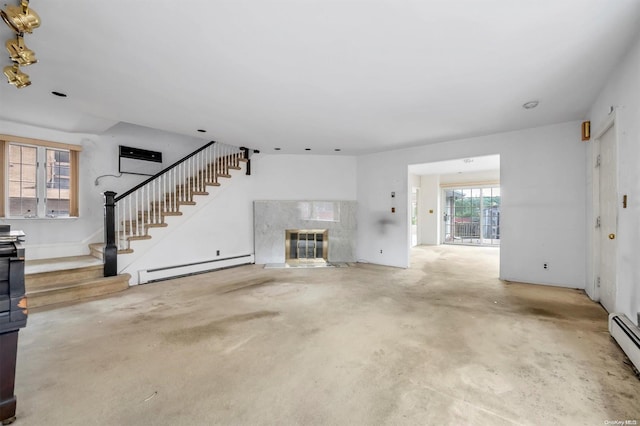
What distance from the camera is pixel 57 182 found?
475cm

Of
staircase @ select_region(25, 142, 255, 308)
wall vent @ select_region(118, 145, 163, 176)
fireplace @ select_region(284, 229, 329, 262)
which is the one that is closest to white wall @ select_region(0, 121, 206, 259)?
wall vent @ select_region(118, 145, 163, 176)

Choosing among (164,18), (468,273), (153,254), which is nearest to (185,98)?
(164,18)

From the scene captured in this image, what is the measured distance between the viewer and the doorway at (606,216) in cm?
301

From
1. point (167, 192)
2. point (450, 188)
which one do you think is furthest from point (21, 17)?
point (450, 188)

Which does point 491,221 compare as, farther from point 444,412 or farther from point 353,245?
point 444,412

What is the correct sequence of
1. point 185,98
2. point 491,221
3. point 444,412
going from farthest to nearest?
point 491,221
point 185,98
point 444,412

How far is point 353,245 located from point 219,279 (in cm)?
313

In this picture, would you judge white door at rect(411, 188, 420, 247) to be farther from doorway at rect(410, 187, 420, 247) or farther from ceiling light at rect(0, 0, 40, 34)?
ceiling light at rect(0, 0, 40, 34)

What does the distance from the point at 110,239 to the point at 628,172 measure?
6345 millimetres

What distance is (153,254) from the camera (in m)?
4.81

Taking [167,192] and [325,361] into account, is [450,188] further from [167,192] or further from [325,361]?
[325,361]

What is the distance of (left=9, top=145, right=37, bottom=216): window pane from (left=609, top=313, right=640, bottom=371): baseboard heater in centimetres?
754

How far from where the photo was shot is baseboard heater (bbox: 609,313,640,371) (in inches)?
80.3

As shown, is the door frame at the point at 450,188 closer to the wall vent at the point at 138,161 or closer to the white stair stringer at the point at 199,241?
the white stair stringer at the point at 199,241
